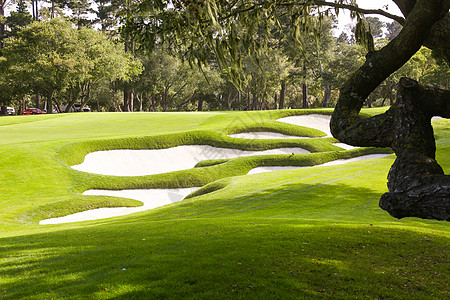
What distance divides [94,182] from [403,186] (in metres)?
20.4

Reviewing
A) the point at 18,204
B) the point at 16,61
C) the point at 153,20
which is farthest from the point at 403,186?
the point at 16,61

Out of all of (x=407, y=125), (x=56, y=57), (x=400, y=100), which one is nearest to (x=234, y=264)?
(x=407, y=125)

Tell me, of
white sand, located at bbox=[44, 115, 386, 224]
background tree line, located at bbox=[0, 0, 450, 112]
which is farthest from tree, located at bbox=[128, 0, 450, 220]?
background tree line, located at bbox=[0, 0, 450, 112]

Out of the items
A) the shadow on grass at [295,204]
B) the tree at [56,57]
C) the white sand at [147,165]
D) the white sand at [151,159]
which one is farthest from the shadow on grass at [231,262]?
the tree at [56,57]

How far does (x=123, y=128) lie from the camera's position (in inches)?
1374

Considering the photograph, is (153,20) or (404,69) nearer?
(153,20)

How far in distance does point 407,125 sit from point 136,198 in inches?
723

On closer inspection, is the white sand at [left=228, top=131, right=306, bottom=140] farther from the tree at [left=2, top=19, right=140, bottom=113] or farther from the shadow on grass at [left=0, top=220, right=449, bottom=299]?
the tree at [left=2, top=19, right=140, bottom=113]

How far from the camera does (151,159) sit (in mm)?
27094

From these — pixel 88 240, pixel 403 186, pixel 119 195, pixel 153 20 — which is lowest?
pixel 119 195

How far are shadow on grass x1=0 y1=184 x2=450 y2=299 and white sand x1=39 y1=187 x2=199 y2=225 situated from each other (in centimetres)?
792

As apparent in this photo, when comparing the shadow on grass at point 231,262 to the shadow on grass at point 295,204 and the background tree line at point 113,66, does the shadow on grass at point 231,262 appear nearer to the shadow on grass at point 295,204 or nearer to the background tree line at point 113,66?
the shadow on grass at point 295,204

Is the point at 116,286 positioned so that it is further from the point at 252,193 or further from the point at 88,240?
the point at 252,193

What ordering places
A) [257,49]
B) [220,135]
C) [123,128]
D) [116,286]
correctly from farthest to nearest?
1. [123,128]
2. [220,135]
3. [257,49]
4. [116,286]
